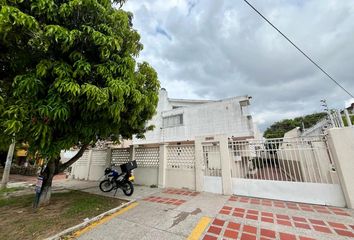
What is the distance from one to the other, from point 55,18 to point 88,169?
9028 mm

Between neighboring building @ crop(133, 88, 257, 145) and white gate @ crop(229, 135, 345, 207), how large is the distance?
708 centimetres

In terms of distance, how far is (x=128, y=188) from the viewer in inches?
236

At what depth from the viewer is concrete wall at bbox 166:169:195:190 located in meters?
6.51

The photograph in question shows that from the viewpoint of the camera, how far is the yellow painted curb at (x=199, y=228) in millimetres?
2982

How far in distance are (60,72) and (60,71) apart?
0.08 feet

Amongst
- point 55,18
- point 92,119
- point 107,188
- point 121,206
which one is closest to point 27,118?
point 92,119

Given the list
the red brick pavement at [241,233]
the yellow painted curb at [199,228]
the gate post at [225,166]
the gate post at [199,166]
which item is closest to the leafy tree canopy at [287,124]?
the gate post at [225,166]

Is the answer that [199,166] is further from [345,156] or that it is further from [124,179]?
[345,156]

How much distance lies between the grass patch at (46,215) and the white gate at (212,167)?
10.3 feet

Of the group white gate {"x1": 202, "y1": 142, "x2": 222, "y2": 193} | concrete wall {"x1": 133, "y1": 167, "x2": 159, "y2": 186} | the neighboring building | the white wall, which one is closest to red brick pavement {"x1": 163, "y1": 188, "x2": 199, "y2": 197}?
white gate {"x1": 202, "y1": 142, "x2": 222, "y2": 193}

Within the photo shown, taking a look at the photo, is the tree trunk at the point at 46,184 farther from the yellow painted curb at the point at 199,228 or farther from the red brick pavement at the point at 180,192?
the yellow painted curb at the point at 199,228

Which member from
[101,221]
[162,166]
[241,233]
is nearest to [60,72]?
[101,221]

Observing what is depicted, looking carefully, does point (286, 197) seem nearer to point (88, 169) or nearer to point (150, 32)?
point (150, 32)

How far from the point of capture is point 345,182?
4223mm
